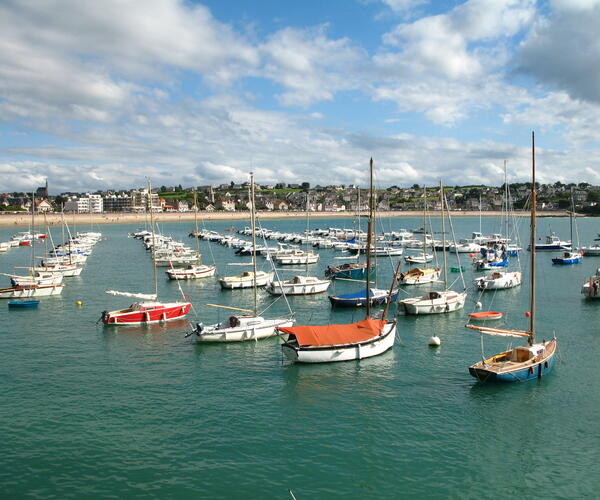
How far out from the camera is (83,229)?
191750 millimetres

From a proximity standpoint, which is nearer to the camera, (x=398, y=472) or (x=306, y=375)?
(x=398, y=472)

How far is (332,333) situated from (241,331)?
7.54 metres

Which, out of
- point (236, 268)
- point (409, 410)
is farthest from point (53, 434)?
point (236, 268)

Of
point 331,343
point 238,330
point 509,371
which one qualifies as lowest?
point 509,371

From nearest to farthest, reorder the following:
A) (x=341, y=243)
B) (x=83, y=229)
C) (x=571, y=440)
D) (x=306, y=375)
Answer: (x=571, y=440) → (x=306, y=375) → (x=341, y=243) → (x=83, y=229)

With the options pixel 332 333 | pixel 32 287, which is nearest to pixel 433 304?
pixel 332 333

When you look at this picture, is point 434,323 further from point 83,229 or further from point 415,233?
point 83,229

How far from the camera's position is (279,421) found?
2453 cm

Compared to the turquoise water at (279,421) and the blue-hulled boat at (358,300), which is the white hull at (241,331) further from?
the blue-hulled boat at (358,300)

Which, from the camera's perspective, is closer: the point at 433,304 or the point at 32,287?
the point at 433,304

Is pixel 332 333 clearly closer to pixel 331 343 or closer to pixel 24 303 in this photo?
pixel 331 343

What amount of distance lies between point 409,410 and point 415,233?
131 meters

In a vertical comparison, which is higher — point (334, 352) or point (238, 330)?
point (238, 330)

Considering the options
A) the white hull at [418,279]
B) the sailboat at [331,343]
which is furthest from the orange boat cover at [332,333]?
the white hull at [418,279]
